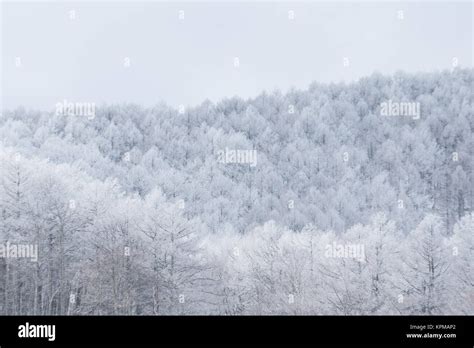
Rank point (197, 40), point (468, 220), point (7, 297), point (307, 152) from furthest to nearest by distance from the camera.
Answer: point (307, 152) → point (197, 40) → point (468, 220) → point (7, 297)

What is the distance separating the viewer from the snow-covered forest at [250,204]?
1577 inches

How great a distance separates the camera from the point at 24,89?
68.1m

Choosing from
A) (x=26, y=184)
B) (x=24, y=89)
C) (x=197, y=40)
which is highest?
(x=197, y=40)

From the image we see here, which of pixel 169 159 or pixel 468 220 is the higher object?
pixel 169 159

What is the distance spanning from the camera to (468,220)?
50.0 meters

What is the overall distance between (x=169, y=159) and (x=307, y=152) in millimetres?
22162

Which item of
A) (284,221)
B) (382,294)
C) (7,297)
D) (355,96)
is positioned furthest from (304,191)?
(7,297)

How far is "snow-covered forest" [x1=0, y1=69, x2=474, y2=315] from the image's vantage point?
40.1 m

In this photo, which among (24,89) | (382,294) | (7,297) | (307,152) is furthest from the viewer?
(307,152)

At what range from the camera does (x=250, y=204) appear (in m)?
76.4
